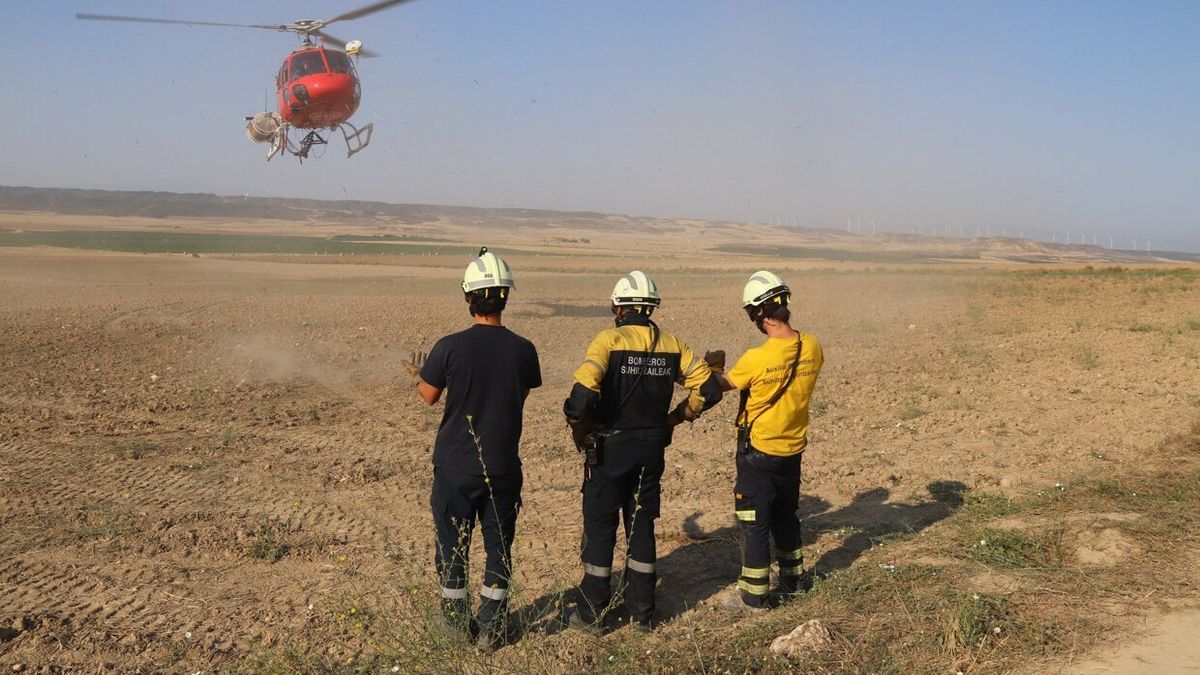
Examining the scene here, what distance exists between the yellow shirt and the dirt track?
4.04 ft

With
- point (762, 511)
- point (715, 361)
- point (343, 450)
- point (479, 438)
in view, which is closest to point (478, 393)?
point (479, 438)

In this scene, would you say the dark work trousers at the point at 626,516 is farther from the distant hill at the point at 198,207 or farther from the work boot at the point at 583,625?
the distant hill at the point at 198,207

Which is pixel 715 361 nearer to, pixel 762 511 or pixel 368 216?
pixel 762 511

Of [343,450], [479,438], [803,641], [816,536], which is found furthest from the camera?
[343,450]

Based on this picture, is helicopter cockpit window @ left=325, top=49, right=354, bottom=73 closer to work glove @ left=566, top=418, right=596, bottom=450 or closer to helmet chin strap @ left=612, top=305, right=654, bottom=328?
helmet chin strap @ left=612, top=305, right=654, bottom=328

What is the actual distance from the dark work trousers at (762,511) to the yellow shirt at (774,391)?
0.28ft

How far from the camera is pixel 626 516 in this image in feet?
17.0

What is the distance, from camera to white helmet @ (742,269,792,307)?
5.11m

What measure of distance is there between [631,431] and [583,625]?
3.68ft

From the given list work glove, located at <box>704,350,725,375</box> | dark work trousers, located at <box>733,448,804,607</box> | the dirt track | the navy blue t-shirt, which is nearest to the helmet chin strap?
work glove, located at <box>704,350,725,375</box>

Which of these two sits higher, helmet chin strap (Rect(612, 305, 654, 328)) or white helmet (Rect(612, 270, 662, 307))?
white helmet (Rect(612, 270, 662, 307))

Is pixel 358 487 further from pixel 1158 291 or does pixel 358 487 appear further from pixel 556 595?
pixel 1158 291

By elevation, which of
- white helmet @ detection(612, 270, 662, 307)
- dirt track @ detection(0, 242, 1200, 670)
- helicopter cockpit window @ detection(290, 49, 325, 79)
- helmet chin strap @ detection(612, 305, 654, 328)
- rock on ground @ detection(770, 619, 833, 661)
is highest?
helicopter cockpit window @ detection(290, 49, 325, 79)

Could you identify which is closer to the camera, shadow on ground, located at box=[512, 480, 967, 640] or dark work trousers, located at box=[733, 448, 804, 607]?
dark work trousers, located at box=[733, 448, 804, 607]
